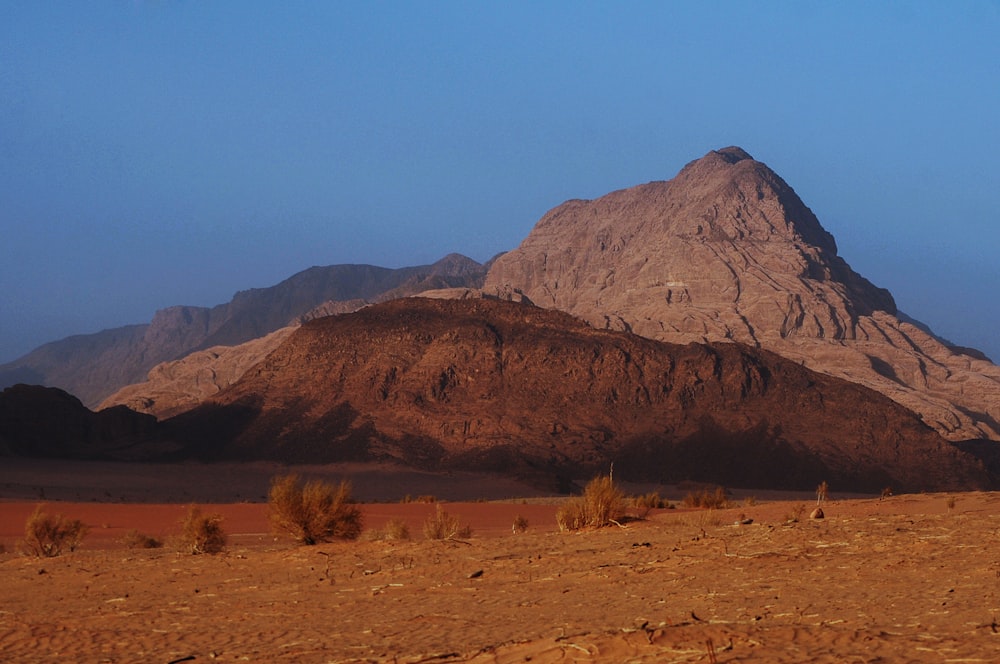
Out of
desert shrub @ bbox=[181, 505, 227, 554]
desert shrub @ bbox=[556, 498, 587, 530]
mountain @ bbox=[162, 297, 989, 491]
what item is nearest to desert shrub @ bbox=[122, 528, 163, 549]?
desert shrub @ bbox=[181, 505, 227, 554]

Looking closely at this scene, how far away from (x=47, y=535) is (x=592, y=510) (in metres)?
9.99

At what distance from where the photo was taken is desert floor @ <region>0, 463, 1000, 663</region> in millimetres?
8039

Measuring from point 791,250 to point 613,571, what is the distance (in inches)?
4842

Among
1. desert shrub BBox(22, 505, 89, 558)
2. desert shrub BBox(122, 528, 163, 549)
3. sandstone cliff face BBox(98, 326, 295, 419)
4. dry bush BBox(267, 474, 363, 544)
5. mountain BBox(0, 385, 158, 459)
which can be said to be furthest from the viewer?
sandstone cliff face BBox(98, 326, 295, 419)

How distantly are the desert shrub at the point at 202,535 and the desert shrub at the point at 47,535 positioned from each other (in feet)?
8.00

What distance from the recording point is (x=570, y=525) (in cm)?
1973

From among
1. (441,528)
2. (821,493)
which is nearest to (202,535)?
(441,528)

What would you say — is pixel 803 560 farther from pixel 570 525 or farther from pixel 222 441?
pixel 222 441

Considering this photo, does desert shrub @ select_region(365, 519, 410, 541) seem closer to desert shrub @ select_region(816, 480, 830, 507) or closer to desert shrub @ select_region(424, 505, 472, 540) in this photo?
desert shrub @ select_region(424, 505, 472, 540)

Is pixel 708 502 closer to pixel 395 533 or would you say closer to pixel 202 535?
pixel 395 533

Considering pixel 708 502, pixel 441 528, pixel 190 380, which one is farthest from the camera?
pixel 190 380

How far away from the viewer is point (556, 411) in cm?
7825

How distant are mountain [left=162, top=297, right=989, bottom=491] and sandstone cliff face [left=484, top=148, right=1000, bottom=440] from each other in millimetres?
20600

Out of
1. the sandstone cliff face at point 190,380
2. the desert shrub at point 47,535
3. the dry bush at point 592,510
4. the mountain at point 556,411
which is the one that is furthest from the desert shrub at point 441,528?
the sandstone cliff face at point 190,380
